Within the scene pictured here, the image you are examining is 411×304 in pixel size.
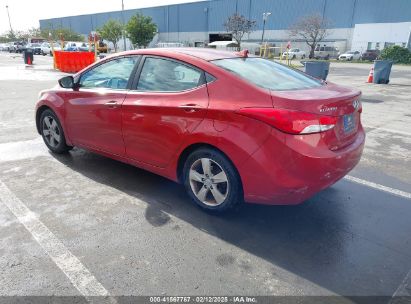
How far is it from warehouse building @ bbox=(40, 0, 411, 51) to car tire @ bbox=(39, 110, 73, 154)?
52.9m

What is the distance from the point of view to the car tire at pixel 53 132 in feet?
16.1

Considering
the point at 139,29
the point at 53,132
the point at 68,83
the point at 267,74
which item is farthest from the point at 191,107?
the point at 139,29

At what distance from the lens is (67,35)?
62.1 meters

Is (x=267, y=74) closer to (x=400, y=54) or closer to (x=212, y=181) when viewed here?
(x=212, y=181)

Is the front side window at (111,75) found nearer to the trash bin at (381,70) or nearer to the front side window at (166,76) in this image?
the front side window at (166,76)

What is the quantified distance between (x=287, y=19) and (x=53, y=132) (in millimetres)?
63556

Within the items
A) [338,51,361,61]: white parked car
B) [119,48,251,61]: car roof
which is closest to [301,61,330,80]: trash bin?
[119,48,251,61]: car roof

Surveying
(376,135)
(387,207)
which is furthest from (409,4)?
(387,207)

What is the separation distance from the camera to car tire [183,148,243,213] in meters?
3.15

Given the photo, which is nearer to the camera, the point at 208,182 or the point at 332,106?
the point at 332,106

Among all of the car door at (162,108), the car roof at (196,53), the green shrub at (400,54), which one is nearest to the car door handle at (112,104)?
the car door at (162,108)

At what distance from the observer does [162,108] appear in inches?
135

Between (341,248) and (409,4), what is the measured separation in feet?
200

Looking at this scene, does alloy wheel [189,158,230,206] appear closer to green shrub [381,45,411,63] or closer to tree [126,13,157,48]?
green shrub [381,45,411,63]
